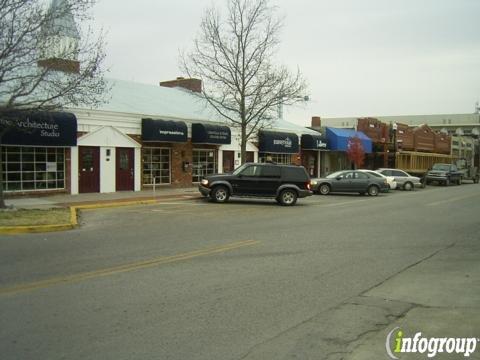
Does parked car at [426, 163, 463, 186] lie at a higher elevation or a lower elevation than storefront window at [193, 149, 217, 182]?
lower

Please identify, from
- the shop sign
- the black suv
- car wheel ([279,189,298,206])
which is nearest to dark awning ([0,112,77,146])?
the black suv

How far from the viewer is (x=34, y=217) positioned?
15117 mm

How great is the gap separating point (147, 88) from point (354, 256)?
26.3 meters

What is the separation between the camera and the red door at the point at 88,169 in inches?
939

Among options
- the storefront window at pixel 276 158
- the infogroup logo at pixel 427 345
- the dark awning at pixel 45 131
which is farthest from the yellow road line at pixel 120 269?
the storefront window at pixel 276 158

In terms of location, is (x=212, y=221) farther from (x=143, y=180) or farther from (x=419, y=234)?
(x=143, y=180)

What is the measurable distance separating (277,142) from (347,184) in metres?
7.13

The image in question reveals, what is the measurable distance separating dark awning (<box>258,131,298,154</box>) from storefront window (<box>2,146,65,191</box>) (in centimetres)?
1414

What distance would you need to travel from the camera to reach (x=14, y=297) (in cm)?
690

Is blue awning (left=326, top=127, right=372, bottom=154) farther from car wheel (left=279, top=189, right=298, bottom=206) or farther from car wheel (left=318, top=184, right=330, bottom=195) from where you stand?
car wheel (left=279, top=189, right=298, bottom=206)

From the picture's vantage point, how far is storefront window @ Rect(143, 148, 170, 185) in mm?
27188

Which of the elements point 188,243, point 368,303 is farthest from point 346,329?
point 188,243

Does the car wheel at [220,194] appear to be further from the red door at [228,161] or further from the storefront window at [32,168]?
the red door at [228,161]

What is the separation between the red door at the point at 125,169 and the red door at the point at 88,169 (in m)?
1.20
